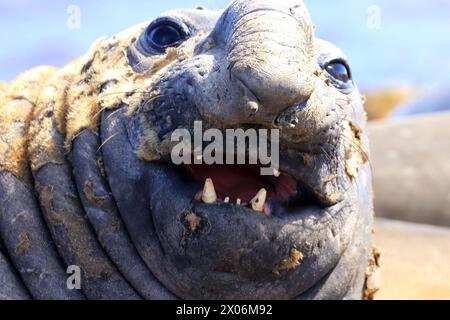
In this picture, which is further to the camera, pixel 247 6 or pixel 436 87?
pixel 436 87

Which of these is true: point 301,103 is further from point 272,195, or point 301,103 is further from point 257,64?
point 272,195

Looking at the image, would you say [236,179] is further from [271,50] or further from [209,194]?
[271,50]

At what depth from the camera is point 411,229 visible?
948cm

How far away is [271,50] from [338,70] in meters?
0.90

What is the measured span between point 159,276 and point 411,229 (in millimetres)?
6423

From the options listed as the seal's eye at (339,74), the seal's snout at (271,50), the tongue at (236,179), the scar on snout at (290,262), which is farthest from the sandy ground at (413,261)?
the seal's snout at (271,50)

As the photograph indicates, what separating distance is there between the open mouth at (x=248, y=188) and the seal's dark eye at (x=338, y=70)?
64 cm

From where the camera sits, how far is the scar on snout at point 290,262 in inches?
134

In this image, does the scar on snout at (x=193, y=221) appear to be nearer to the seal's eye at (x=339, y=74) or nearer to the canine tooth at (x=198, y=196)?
the canine tooth at (x=198, y=196)

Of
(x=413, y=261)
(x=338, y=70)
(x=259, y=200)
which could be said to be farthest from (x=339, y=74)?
(x=413, y=261)

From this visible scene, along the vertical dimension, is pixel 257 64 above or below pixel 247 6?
below

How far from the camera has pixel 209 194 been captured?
3.22 m

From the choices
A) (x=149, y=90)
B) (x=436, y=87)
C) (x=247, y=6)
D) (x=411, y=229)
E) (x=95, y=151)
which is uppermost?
(x=436, y=87)
